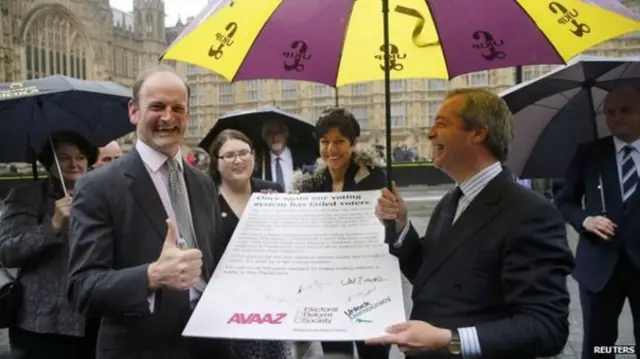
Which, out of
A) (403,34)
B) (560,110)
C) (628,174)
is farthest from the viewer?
(560,110)

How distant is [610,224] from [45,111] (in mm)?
3046

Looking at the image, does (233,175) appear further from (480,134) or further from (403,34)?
(480,134)

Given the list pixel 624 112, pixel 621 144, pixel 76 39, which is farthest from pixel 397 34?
pixel 76 39

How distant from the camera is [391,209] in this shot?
2.07m

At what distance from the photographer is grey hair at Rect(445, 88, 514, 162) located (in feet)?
6.23

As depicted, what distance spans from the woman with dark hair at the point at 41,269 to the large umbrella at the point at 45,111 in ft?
1.55

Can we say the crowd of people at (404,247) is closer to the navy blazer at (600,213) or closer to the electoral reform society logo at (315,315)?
the electoral reform society logo at (315,315)

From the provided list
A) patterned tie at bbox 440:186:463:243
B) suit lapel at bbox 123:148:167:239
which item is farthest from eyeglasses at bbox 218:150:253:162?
patterned tie at bbox 440:186:463:243

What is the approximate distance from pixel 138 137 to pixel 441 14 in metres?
1.19

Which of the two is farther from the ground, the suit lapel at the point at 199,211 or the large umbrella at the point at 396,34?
the large umbrella at the point at 396,34

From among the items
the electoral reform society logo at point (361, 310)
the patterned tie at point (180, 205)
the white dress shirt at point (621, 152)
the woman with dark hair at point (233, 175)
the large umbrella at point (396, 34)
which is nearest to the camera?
the electoral reform society logo at point (361, 310)

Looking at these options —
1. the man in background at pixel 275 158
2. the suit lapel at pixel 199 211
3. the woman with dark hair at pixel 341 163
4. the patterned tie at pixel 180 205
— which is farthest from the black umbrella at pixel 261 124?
the patterned tie at pixel 180 205

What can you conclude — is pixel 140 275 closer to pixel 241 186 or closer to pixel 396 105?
pixel 241 186

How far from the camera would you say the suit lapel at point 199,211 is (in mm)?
2074
